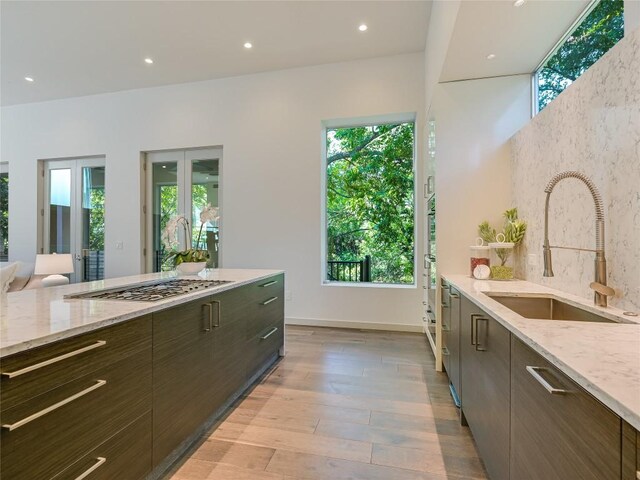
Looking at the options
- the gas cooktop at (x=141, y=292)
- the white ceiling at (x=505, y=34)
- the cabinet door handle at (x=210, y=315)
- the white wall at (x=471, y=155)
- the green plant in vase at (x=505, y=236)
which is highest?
the white ceiling at (x=505, y=34)

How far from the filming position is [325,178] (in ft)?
13.9

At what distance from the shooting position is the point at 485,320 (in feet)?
4.61

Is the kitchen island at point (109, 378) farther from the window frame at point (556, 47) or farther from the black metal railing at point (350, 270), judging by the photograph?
the window frame at point (556, 47)

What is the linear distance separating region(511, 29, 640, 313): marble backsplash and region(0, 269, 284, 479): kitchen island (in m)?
2.02

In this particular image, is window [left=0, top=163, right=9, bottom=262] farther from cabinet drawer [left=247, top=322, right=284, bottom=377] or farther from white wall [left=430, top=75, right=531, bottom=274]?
white wall [left=430, top=75, right=531, bottom=274]

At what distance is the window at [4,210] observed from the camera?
5.50m

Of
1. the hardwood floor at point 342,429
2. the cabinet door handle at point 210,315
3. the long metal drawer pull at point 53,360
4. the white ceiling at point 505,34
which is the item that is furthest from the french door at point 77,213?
the white ceiling at point 505,34

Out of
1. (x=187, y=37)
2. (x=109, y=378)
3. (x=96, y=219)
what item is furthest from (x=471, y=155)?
(x=96, y=219)

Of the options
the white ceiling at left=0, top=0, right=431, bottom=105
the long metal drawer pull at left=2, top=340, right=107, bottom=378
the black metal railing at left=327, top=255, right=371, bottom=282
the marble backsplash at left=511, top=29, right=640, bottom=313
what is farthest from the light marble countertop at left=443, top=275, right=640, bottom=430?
the white ceiling at left=0, top=0, right=431, bottom=105

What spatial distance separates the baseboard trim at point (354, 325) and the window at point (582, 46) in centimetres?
265

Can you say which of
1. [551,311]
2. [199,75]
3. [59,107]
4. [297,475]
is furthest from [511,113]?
[59,107]

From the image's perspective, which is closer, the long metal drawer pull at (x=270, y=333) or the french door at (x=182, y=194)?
the long metal drawer pull at (x=270, y=333)

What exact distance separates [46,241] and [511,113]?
22.8 ft

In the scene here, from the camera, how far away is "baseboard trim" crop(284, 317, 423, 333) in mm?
3828
